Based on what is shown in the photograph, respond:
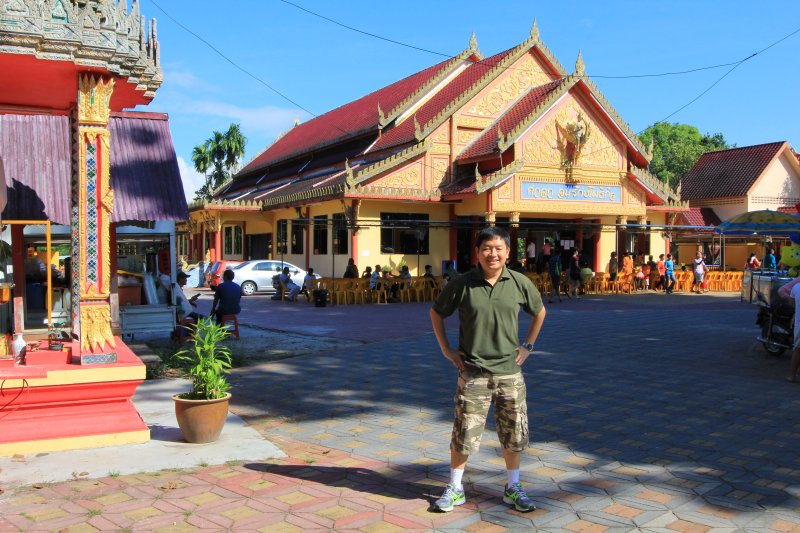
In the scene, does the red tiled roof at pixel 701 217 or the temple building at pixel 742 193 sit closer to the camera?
the temple building at pixel 742 193

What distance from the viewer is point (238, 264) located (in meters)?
26.4

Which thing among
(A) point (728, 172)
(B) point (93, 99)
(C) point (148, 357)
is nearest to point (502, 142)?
(C) point (148, 357)

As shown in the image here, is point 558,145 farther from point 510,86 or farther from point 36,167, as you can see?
point 36,167

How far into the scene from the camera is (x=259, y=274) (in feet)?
85.3

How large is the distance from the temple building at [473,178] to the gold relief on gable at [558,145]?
0.04 m

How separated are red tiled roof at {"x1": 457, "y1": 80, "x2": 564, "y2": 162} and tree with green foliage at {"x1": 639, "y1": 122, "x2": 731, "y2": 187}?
99.6 feet

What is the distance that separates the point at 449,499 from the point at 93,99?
15.5ft

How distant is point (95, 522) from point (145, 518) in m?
0.29

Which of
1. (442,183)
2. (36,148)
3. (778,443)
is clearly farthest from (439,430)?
(442,183)

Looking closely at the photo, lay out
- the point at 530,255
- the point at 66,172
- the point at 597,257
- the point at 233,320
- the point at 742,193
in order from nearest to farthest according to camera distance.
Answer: the point at 66,172, the point at 233,320, the point at 530,255, the point at 597,257, the point at 742,193

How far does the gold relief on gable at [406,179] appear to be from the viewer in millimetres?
23312

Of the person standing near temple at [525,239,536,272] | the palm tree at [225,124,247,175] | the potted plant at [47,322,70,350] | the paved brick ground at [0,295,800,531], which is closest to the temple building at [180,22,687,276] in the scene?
the person standing near temple at [525,239,536,272]

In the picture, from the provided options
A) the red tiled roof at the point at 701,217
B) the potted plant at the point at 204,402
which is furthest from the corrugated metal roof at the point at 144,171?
the red tiled roof at the point at 701,217

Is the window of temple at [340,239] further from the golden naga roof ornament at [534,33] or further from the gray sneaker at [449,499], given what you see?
the gray sneaker at [449,499]
